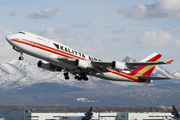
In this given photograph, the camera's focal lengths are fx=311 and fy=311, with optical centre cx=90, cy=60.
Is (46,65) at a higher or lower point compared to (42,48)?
lower

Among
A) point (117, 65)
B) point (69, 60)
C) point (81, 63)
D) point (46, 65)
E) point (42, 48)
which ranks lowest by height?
point (117, 65)

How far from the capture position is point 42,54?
4562cm

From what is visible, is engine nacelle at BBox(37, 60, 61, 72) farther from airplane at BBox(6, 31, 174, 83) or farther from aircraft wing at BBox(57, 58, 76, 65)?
aircraft wing at BBox(57, 58, 76, 65)

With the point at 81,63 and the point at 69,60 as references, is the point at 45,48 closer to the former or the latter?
the point at 69,60

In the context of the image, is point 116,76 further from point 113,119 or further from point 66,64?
point 113,119

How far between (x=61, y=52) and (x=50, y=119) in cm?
9729

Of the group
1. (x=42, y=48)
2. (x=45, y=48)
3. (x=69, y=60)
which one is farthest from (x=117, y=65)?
(x=42, y=48)

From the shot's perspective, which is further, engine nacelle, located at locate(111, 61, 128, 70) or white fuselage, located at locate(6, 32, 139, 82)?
engine nacelle, located at locate(111, 61, 128, 70)

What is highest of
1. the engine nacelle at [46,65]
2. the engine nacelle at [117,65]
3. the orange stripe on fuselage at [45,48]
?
the orange stripe on fuselage at [45,48]

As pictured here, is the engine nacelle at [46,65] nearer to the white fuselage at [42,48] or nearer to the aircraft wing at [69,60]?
the white fuselage at [42,48]

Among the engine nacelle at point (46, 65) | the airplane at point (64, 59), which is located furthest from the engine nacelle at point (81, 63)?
the engine nacelle at point (46, 65)

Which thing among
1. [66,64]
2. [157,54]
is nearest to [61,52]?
[66,64]

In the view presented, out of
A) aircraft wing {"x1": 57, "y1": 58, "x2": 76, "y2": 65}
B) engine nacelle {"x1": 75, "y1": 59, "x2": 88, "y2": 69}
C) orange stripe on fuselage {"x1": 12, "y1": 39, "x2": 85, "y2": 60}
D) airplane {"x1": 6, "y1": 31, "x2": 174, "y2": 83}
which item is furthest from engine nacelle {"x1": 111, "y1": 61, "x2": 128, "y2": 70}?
orange stripe on fuselage {"x1": 12, "y1": 39, "x2": 85, "y2": 60}

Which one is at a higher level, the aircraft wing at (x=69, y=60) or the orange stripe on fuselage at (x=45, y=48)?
the orange stripe on fuselage at (x=45, y=48)
